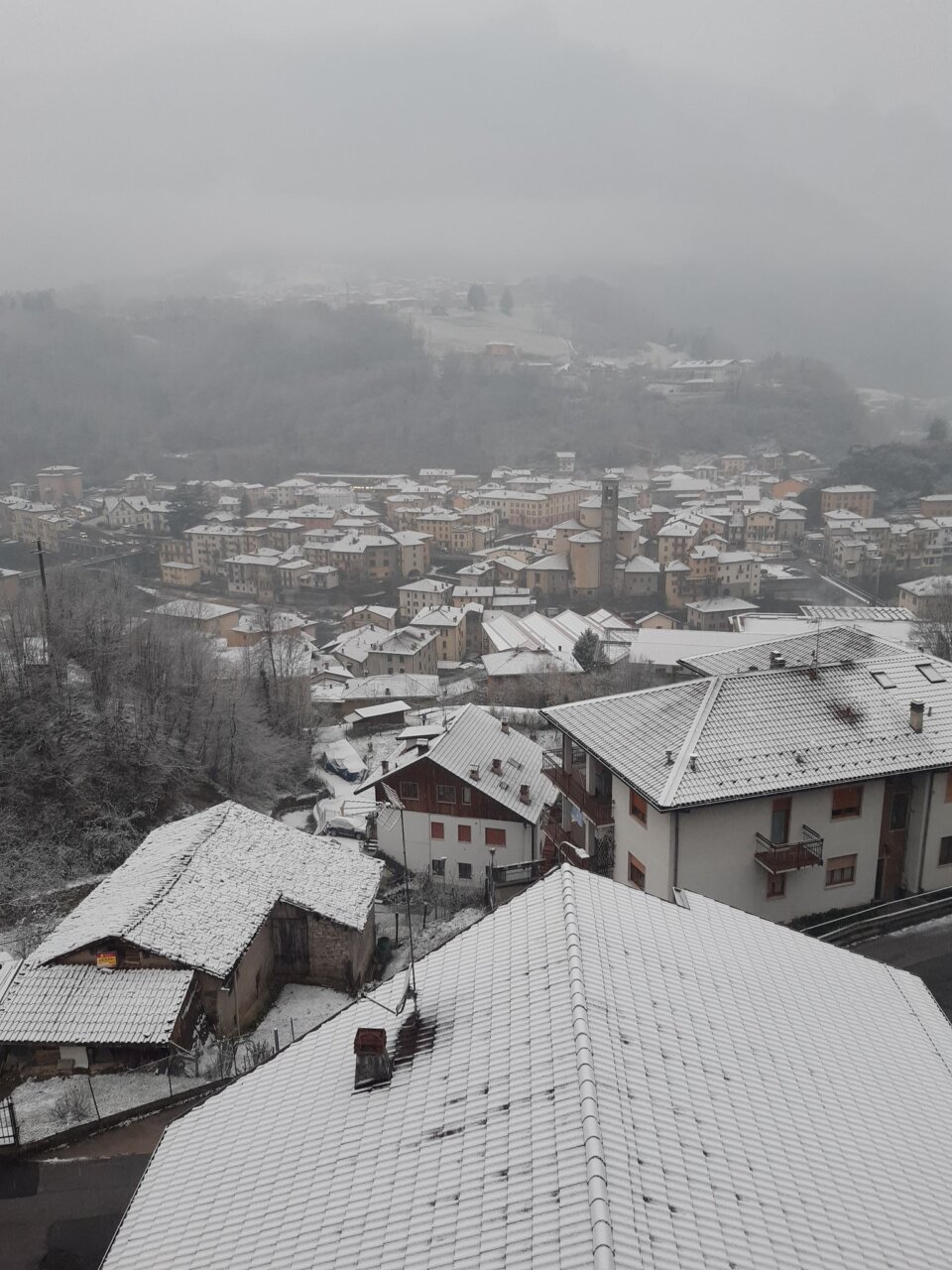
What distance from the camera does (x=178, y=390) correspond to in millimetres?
167125

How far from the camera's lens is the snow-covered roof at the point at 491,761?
20.7 m

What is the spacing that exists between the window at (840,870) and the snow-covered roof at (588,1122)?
5.09 m

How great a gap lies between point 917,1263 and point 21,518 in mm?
106440

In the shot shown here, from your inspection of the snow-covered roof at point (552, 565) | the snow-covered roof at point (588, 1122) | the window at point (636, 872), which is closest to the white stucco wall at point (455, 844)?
the window at point (636, 872)

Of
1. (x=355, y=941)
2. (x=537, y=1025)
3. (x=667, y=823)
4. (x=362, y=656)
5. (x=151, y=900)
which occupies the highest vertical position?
(x=537, y=1025)

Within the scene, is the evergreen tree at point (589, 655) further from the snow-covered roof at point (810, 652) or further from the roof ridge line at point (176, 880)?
the roof ridge line at point (176, 880)

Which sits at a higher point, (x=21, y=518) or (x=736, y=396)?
(x=736, y=396)

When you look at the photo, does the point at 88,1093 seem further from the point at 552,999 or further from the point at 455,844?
the point at 455,844

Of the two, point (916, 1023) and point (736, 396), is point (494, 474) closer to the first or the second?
point (736, 396)

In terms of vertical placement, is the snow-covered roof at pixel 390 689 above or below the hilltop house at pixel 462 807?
below

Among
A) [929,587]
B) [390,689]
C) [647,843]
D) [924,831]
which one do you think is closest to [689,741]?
[647,843]

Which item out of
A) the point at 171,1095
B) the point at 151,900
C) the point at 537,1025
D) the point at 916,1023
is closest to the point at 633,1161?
the point at 537,1025

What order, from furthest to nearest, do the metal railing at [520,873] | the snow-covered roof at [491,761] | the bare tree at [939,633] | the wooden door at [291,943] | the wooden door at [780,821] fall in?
1. the bare tree at [939,633]
2. the snow-covered roof at [491,761]
3. the metal railing at [520,873]
4. the wooden door at [291,943]
5. the wooden door at [780,821]

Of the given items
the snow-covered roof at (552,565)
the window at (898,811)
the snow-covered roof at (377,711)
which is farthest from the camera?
the snow-covered roof at (552,565)
